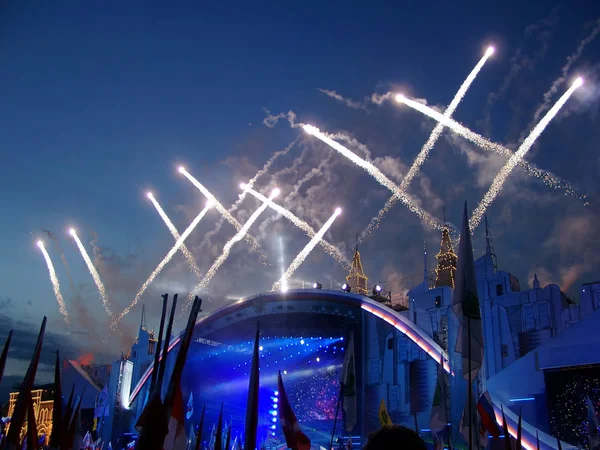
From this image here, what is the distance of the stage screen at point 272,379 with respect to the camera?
135ft

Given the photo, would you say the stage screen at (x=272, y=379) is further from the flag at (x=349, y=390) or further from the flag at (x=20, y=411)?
the flag at (x=20, y=411)

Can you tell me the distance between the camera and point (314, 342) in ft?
141

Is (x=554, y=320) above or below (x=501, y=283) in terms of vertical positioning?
below

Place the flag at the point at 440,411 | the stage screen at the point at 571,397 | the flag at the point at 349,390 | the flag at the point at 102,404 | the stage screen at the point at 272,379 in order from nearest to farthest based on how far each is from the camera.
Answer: the flag at the point at 349,390 < the flag at the point at 440,411 < the stage screen at the point at 571,397 < the stage screen at the point at 272,379 < the flag at the point at 102,404

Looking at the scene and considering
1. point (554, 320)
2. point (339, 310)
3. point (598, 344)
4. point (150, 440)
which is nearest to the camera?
point (150, 440)

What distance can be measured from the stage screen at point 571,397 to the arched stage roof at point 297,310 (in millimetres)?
7184

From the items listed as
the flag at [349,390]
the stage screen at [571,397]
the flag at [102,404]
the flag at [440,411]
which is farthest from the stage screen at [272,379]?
the flag at [349,390]

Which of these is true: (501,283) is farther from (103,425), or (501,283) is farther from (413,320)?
(103,425)

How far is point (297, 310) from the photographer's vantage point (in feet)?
140

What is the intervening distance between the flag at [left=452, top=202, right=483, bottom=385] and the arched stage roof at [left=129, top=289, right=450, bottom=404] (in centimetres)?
2593

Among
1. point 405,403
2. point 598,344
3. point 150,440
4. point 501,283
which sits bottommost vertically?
point 150,440

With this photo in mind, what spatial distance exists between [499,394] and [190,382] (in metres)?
28.8

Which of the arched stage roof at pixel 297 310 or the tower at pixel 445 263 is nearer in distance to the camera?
the arched stage roof at pixel 297 310

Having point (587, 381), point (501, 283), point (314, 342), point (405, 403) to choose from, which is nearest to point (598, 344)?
point (587, 381)
